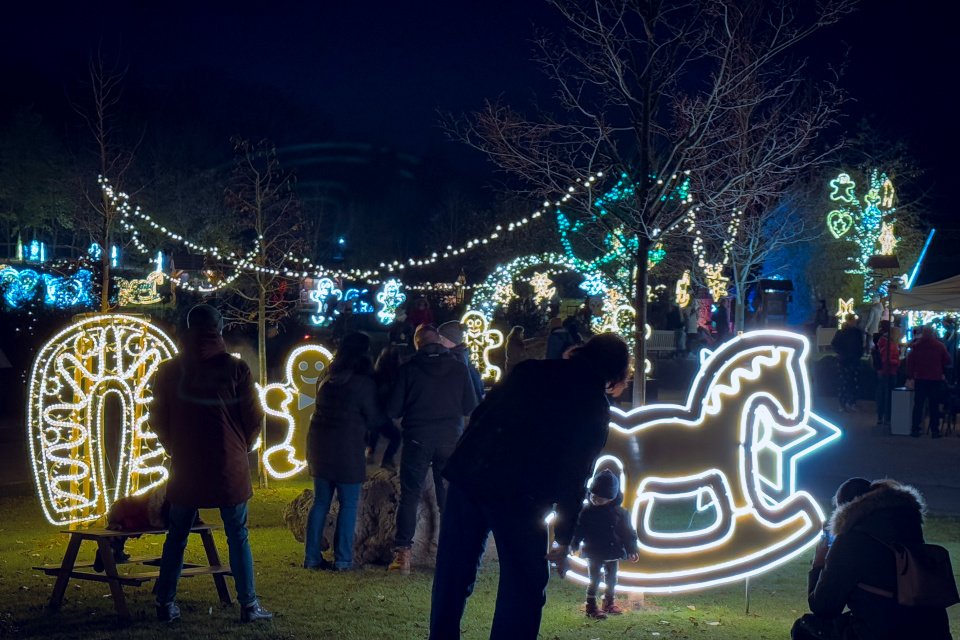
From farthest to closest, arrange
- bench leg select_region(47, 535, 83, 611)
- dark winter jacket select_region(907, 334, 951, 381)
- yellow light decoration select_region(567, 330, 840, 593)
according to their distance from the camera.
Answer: dark winter jacket select_region(907, 334, 951, 381) < yellow light decoration select_region(567, 330, 840, 593) < bench leg select_region(47, 535, 83, 611)

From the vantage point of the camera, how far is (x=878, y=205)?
30.7 m

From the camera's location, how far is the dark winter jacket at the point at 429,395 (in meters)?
6.87

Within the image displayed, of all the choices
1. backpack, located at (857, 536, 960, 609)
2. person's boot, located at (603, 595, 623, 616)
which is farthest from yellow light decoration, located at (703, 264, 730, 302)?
backpack, located at (857, 536, 960, 609)

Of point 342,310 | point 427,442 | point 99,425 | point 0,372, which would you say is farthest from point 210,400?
point 342,310

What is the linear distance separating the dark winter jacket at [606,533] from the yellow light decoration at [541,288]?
24.1m

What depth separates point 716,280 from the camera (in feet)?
85.6

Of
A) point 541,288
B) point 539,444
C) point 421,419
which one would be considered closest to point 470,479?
point 539,444

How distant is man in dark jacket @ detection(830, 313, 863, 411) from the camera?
17.5 meters

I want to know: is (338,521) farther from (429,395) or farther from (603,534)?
(603,534)

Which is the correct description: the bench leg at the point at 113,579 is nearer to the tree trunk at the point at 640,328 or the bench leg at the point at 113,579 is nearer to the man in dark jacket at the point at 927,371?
the tree trunk at the point at 640,328

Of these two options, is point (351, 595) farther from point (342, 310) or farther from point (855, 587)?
point (342, 310)

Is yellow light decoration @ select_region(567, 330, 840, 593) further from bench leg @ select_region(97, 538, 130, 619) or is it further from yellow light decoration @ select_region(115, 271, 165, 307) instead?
yellow light decoration @ select_region(115, 271, 165, 307)

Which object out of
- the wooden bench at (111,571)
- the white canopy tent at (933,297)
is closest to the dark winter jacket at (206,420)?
the wooden bench at (111,571)

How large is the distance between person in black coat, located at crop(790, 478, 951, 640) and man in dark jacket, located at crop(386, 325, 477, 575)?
3374 millimetres
